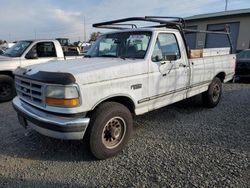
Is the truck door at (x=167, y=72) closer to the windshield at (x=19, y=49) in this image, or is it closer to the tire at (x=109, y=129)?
the tire at (x=109, y=129)

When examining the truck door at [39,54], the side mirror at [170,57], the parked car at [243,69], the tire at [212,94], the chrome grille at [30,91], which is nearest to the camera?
the chrome grille at [30,91]

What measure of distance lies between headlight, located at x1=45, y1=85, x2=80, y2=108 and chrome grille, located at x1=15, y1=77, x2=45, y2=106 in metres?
0.16

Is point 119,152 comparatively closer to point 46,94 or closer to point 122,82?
point 122,82

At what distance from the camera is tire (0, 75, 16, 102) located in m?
6.73

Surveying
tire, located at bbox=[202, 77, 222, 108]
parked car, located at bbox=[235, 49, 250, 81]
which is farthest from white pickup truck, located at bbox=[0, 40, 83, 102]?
parked car, located at bbox=[235, 49, 250, 81]

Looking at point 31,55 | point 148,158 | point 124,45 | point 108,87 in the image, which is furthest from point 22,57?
point 148,158

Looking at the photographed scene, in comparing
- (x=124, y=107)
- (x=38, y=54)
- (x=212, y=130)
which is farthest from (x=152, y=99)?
(x=38, y=54)

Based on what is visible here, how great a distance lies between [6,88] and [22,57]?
105 centimetres

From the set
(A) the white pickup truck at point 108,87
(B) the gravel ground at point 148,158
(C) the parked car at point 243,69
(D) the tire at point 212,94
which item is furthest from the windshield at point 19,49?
(C) the parked car at point 243,69

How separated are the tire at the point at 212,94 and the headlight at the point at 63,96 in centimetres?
389

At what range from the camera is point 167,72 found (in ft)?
14.0

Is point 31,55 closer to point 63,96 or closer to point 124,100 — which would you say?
point 124,100

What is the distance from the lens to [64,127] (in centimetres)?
299

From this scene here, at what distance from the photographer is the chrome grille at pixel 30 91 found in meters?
3.17
